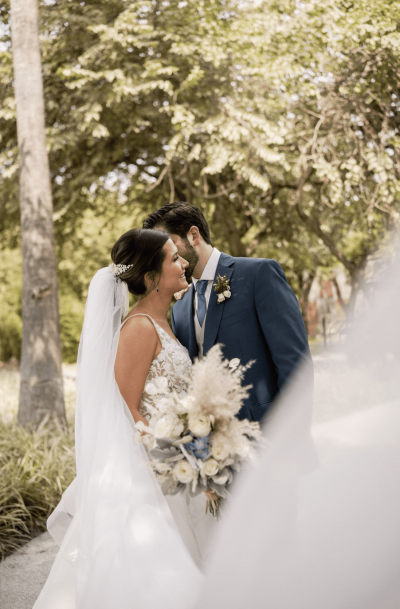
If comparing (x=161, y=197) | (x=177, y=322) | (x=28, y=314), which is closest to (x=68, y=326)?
(x=161, y=197)

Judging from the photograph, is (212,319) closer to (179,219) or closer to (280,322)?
(280,322)

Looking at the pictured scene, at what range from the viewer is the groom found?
8.77 feet

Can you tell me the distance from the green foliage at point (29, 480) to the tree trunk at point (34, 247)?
54 cm

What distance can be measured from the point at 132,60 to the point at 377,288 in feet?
19.3

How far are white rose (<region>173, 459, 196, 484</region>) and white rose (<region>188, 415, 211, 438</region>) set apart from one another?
0.14 meters

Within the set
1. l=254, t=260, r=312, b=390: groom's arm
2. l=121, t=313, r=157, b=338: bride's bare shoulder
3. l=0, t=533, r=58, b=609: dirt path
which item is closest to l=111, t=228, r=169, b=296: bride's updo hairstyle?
l=121, t=313, r=157, b=338: bride's bare shoulder

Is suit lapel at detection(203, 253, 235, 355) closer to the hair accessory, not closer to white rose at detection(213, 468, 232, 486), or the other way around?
the hair accessory

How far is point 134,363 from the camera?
2652 millimetres

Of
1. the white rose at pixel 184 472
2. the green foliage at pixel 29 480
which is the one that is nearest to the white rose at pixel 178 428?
the white rose at pixel 184 472

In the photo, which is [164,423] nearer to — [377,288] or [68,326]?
[377,288]

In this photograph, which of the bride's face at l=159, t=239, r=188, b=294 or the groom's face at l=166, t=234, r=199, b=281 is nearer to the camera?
the bride's face at l=159, t=239, r=188, b=294

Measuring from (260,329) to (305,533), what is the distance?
1.78 metres

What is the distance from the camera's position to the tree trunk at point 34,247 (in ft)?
19.4

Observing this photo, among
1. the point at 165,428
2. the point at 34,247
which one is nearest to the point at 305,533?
the point at 165,428
